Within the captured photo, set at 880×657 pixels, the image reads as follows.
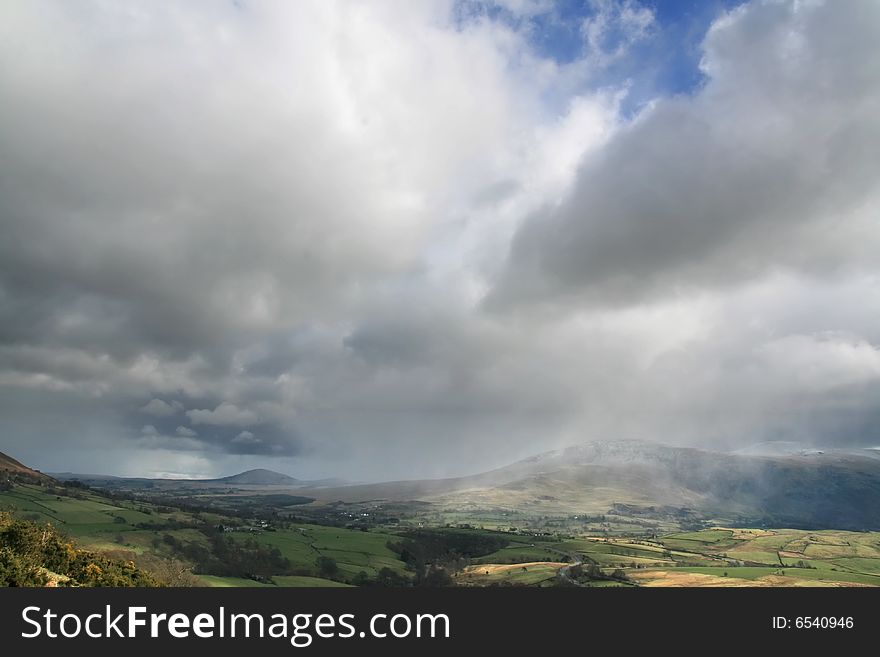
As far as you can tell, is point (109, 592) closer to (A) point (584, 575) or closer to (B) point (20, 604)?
(B) point (20, 604)

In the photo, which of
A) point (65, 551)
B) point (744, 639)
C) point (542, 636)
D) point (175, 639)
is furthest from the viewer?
point (65, 551)

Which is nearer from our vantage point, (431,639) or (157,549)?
(431,639)

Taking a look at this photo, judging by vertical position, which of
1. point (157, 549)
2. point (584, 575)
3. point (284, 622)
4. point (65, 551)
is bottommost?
point (584, 575)

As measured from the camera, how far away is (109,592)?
37.4 meters

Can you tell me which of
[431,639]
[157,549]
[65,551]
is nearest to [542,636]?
[431,639]

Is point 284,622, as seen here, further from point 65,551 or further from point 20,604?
point 65,551

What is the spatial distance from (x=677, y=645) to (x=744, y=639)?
21.3ft

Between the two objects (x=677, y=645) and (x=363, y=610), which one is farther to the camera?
(x=677, y=645)

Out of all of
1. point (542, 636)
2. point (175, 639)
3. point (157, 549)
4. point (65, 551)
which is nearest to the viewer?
point (175, 639)

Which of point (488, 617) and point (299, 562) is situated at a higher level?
point (488, 617)

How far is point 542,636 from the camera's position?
40000mm

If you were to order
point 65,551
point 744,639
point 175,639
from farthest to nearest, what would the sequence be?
point 65,551
point 744,639
point 175,639

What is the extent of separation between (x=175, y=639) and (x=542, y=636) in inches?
1021

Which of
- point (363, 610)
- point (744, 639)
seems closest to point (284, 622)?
point (363, 610)
